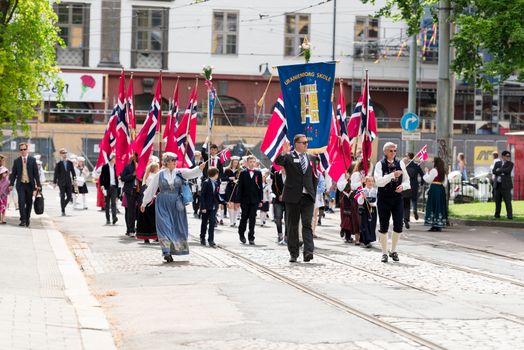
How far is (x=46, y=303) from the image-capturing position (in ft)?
39.5

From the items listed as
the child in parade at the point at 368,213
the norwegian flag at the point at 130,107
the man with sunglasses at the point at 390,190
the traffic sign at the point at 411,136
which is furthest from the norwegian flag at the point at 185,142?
the traffic sign at the point at 411,136

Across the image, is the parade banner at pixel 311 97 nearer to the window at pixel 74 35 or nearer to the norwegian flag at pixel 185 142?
the norwegian flag at pixel 185 142

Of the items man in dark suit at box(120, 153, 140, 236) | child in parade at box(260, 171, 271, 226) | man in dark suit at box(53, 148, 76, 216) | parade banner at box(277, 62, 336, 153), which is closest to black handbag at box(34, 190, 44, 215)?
man in dark suit at box(120, 153, 140, 236)

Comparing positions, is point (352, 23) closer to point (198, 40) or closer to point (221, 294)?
point (198, 40)

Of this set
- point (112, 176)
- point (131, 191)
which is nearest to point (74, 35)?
point (112, 176)

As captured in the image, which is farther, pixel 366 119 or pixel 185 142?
pixel 185 142

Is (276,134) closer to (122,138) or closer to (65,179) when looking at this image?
(122,138)

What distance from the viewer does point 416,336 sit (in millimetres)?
10078

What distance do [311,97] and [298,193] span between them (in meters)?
3.55

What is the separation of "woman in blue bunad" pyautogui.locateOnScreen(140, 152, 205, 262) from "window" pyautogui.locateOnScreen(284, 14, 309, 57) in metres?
42.3

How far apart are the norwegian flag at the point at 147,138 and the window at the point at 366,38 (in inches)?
1420

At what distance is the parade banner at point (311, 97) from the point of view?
2044 centimetres

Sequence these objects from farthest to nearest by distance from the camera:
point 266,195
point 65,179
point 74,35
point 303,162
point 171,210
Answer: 1. point 74,35
2. point 65,179
3. point 266,195
4. point 171,210
5. point 303,162

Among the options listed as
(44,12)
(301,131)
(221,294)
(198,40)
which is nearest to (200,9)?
(198,40)
